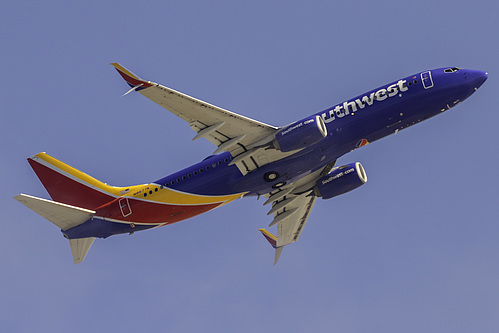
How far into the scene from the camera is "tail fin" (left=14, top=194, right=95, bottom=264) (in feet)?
175

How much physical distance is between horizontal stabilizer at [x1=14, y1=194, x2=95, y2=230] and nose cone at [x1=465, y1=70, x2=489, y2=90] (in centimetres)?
3109

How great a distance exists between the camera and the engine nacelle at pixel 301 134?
50.2 meters

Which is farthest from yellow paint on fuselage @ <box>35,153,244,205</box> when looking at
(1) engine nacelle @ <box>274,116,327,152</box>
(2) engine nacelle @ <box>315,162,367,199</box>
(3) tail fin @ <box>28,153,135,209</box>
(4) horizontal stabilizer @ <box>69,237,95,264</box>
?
(2) engine nacelle @ <box>315,162,367,199</box>

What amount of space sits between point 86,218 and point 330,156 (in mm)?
20271

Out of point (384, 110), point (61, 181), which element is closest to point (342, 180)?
point (384, 110)

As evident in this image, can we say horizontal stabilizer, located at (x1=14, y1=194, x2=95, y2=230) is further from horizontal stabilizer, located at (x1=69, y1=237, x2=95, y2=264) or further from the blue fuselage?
the blue fuselage

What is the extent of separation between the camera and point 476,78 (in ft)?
169

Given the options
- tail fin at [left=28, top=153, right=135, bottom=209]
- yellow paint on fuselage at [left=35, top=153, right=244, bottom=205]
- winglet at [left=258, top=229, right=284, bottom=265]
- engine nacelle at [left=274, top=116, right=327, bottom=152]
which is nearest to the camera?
engine nacelle at [left=274, top=116, right=327, bottom=152]

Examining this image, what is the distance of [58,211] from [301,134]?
2026 cm

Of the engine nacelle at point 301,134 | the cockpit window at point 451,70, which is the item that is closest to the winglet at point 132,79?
the engine nacelle at point 301,134

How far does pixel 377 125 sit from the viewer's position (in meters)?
51.9

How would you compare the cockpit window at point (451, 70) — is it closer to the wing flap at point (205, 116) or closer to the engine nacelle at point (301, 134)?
the engine nacelle at point (301, 134)

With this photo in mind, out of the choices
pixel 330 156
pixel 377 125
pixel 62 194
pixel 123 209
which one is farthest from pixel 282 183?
pixel 62 194

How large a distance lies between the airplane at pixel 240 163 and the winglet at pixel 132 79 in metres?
0.07
